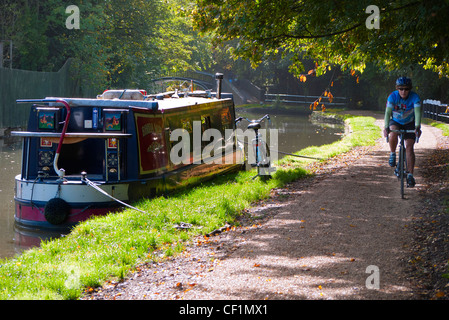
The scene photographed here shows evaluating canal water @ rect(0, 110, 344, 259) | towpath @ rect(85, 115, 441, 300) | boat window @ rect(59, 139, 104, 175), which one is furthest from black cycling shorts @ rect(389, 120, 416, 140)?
canal water @ rect(0, 110, 344, 259)

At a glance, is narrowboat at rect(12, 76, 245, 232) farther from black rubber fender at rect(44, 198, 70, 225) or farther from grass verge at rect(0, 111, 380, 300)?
grass verge at rect(0, 111, 380, 300)

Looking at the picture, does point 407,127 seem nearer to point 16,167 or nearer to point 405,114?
point 405,114

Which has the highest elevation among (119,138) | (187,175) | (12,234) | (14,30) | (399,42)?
(14,30)

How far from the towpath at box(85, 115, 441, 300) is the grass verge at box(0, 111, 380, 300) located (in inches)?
10.4

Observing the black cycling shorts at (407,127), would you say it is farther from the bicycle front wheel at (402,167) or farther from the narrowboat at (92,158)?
the narrowboat at (92,158)

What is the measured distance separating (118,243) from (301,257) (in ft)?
7.83

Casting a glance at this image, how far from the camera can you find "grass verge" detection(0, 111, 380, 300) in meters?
5.79

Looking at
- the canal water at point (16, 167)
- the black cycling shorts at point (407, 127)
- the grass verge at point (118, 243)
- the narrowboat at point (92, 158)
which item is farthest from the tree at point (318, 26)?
the canal water at point (16, 167)

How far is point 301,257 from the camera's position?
6.21 meters

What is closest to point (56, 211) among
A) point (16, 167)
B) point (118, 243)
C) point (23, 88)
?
point (118, 243)

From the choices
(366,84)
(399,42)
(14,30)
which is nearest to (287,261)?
(399,42)
